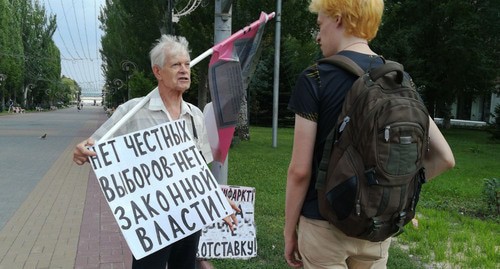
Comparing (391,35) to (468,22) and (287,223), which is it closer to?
(468,22)

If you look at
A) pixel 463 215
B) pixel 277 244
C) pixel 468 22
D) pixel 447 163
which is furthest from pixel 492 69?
pixel 447 163

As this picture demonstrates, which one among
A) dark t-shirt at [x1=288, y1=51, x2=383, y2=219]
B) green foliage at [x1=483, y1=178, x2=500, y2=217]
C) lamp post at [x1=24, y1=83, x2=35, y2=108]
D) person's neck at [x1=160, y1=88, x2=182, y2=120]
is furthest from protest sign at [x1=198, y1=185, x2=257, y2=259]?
lamp post at [x1=24, y1=83, x2=35, y2=108]

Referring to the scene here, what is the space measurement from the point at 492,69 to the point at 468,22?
3388 millimetres

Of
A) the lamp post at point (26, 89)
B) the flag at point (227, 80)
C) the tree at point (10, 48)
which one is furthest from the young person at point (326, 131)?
the lamp post at point (26, 89)

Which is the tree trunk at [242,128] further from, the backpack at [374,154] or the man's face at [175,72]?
the backpack at [374,154]

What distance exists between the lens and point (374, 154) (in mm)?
1676

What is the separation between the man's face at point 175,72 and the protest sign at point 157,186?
238mm

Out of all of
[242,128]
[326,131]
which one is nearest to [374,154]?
[326,131]

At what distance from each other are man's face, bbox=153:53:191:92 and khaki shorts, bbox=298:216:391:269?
1.30 m

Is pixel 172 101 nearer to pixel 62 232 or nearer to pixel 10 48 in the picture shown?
pixel 62 232

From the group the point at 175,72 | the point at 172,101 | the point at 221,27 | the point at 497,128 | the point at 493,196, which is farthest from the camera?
the point at 497,128

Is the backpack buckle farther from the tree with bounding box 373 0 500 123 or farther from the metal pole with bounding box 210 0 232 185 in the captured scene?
the tree with bounding box 373 0 500 123

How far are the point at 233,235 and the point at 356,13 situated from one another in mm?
3132

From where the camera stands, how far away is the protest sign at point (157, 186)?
2553 mm
